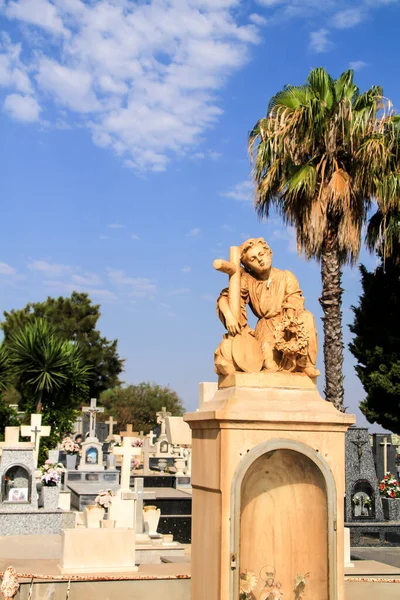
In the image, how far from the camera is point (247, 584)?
532 centimetres

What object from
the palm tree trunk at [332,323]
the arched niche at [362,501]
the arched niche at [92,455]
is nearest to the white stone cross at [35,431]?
the arched niche at [92,455]

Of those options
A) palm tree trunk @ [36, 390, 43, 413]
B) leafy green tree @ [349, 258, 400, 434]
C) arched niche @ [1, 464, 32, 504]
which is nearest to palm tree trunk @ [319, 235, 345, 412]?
leafy green tree @ [349, 258, 400, 434]

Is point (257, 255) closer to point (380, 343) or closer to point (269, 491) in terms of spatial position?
point (269, 491)

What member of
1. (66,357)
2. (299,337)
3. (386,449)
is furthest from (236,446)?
(66,357)

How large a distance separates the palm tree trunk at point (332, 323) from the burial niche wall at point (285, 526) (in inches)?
363

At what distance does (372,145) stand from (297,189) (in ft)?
5.84

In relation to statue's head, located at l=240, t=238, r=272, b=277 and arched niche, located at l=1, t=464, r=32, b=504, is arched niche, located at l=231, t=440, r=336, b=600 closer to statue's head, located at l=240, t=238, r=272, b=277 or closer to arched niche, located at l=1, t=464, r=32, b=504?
statue's head, located at l=240, t=238, r=272, b=277

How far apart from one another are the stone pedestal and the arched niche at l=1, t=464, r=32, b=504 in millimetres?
10149

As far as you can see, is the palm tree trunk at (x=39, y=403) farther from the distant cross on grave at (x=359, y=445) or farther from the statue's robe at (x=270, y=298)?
the statue's robe at (x=270, y=298)

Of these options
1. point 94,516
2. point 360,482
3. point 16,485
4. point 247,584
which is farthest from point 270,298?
point 16,485

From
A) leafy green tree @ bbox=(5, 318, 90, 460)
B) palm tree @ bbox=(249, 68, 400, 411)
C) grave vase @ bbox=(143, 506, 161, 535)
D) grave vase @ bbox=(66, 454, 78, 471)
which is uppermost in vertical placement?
palm tree @ bbox=(249, 68, 400, 411)

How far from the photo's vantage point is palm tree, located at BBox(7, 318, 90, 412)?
2366 cm

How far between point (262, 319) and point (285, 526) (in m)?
1.64

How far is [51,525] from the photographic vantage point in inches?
575
